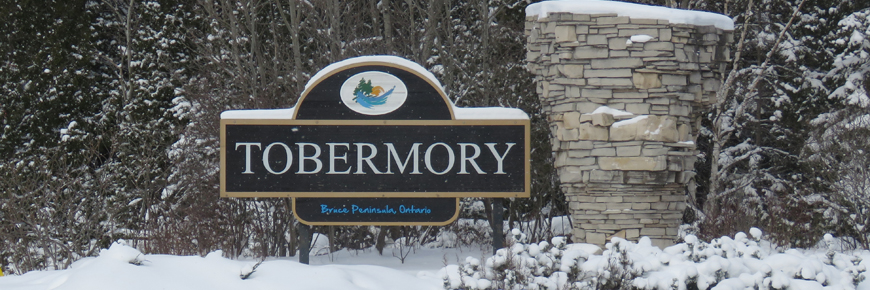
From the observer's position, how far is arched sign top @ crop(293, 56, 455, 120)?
22.7ft

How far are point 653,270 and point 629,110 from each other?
2.04m

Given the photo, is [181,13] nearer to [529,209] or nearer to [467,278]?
[529,209]

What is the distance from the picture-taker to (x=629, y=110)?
7035mm

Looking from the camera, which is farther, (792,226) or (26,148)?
(26,148)

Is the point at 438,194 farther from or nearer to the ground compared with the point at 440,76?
nearer to the ground

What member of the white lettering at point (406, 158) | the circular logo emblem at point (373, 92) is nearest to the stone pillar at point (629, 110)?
the white lettering at point (406, 158)

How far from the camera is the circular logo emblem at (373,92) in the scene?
6.92m

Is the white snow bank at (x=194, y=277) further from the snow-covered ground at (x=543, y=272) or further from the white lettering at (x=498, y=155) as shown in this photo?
the white lettering at (x=498, y=155)

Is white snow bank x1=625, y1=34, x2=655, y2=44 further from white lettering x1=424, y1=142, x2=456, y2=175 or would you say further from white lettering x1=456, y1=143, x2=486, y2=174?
white lettering x1=424, y1=142, x2=456, y2=175

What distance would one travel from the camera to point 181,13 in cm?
1520

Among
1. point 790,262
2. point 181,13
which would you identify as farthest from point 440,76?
point 790,262

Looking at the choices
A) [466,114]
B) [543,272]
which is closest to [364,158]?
[466,114]

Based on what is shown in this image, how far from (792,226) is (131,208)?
1011 centimetres

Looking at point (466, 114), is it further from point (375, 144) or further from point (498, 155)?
point (375, 144)
